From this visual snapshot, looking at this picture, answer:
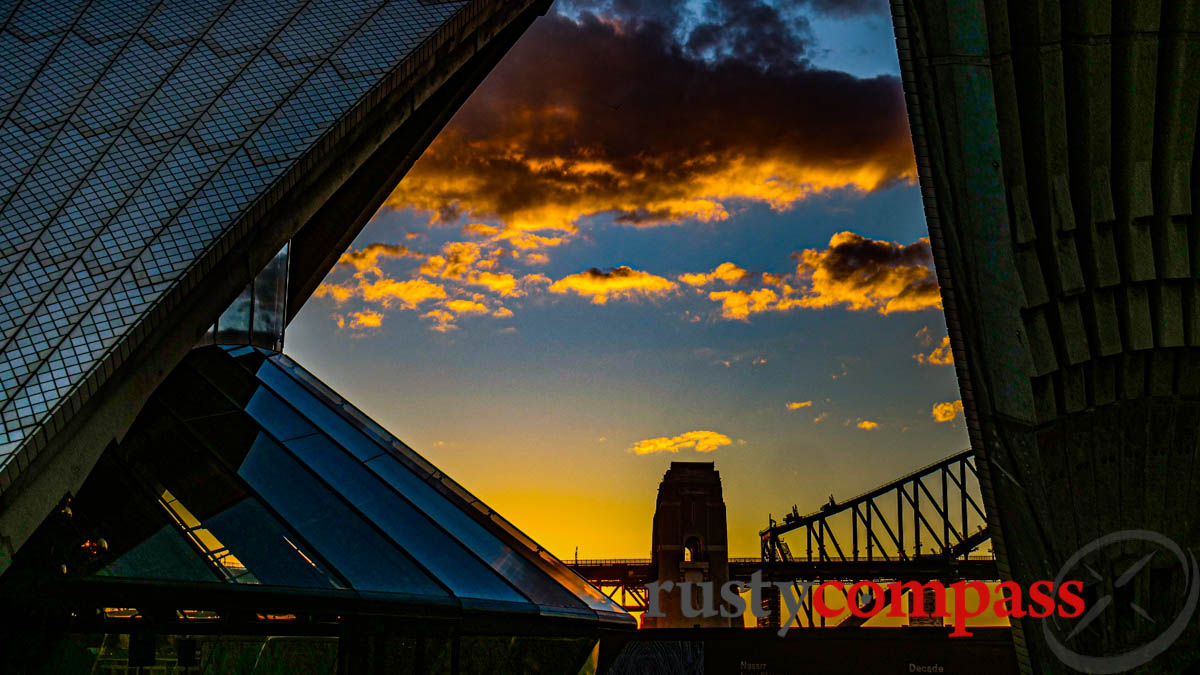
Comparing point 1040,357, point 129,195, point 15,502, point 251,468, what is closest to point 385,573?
point 251,468

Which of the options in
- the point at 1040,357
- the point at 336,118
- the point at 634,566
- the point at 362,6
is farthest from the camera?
the point at 634,566

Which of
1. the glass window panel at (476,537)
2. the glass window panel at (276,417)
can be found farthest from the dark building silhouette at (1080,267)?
the glass window panel at (276,417)

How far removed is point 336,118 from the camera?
10953 mm

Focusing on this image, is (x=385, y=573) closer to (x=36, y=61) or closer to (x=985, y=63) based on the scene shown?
(x=36, y=61)

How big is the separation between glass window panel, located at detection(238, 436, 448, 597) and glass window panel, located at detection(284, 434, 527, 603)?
0.24m

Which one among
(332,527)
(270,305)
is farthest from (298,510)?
(270,305)

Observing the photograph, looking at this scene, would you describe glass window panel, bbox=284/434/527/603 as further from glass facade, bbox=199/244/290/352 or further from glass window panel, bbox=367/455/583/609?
glass facade, bbox=199/244/290/352

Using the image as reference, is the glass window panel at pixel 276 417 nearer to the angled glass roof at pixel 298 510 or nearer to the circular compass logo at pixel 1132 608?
the angled glass roof at pixel 298 510

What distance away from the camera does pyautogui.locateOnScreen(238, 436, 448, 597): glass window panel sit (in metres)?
9.16

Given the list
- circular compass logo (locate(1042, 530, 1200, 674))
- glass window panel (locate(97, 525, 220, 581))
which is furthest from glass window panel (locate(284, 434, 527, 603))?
circular compass logo (locate(1042, 530, 1200, 674))

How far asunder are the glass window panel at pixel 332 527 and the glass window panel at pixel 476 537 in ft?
4.59

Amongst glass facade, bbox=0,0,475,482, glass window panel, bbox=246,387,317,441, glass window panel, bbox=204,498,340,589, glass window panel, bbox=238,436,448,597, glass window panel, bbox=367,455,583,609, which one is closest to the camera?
glass facade, bbox=0,0,475,482

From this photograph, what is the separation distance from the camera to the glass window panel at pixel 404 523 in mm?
9938

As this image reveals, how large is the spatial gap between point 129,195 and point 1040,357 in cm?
1248
